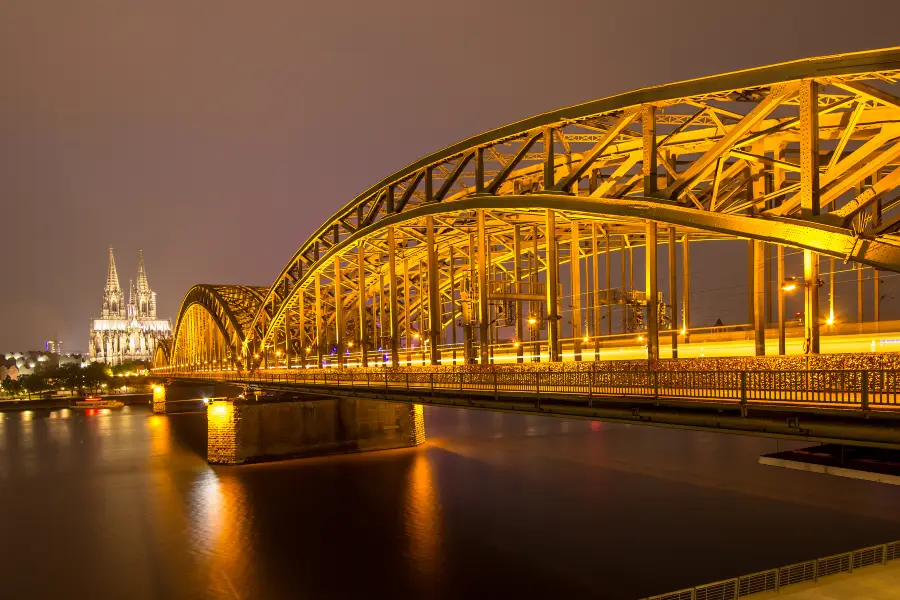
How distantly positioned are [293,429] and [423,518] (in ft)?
60.9

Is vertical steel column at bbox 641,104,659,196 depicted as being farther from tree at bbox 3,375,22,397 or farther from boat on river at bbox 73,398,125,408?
tree at bbox 3,375,22,397

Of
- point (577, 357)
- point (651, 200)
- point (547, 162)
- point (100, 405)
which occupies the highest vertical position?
point (547, 162)

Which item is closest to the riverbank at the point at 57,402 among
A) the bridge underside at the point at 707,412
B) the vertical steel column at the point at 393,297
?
the vertical steel column at the point at 393,297

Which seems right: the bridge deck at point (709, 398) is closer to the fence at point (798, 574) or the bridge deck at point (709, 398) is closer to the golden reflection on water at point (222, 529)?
the fence at point (798, 574)

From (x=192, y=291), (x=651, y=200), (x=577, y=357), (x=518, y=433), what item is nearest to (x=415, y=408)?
(x=518, y=433)

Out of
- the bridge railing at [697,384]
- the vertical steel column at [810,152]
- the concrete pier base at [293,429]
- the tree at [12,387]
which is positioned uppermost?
the vertical steel column at [810,152]

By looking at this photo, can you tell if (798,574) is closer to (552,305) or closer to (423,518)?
(552,305)

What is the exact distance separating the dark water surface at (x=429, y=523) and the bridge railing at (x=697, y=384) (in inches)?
262

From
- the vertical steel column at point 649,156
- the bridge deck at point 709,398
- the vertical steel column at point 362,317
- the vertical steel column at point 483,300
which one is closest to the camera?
the bridge deck at point 709,398

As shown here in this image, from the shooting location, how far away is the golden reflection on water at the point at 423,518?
95.6 ft

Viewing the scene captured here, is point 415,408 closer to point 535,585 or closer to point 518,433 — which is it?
point 518,433

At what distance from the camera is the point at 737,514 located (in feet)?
109

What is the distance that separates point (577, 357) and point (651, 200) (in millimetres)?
10794

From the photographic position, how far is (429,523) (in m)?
34.7
